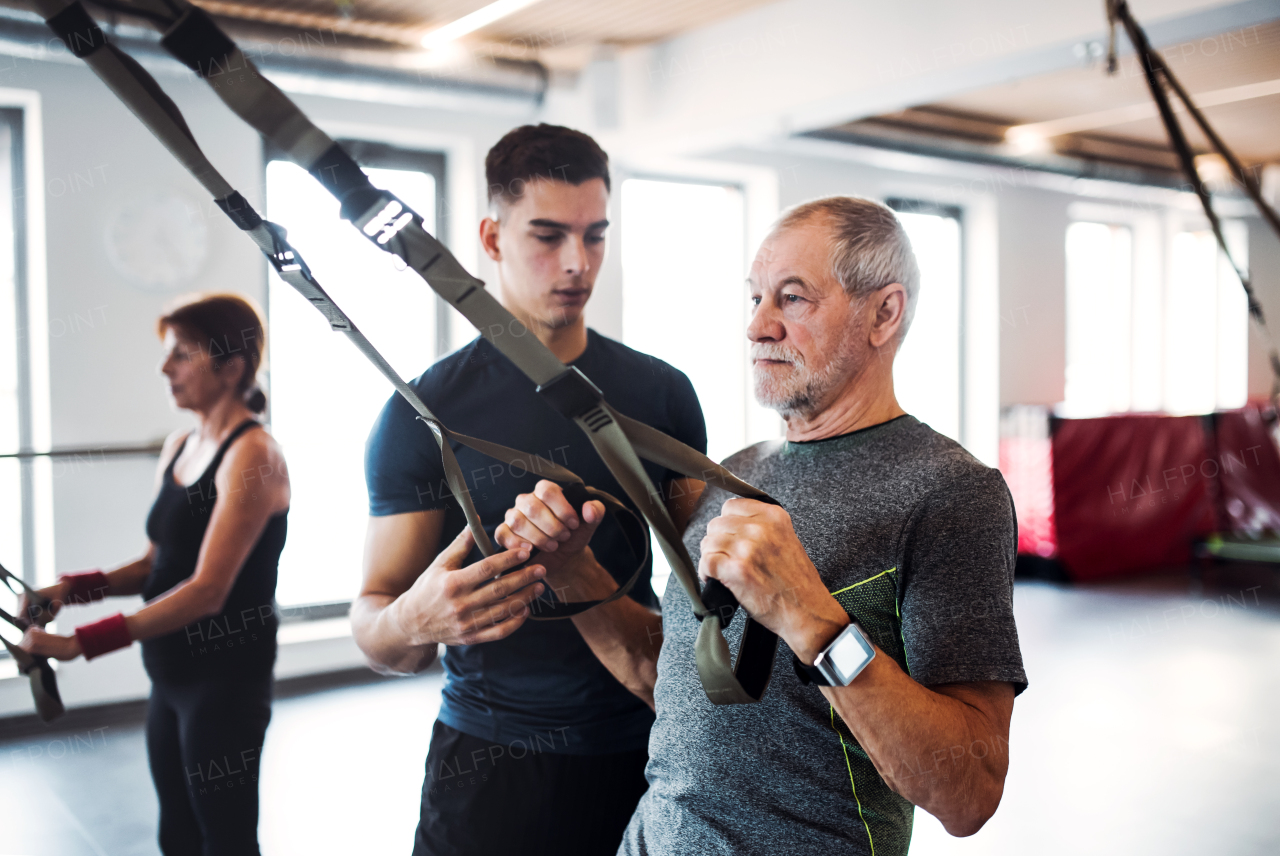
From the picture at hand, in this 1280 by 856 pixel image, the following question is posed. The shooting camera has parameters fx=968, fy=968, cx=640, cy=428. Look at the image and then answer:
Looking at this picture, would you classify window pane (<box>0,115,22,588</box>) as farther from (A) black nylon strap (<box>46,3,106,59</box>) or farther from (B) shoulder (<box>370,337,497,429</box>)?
(A) black nylon strap (<box>46,3,106,59</box>)

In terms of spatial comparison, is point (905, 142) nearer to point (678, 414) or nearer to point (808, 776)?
point (678, 414)

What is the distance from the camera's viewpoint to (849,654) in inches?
36.9

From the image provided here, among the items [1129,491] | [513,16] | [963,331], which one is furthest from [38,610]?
[963,331]

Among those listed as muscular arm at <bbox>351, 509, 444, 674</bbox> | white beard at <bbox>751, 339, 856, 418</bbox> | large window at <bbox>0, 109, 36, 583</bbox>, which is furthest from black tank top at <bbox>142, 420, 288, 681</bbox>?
large window at <bbox>0, 109, 36, 583</bbox>

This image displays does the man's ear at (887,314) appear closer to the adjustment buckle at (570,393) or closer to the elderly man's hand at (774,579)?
Result: the elderly man's hand at (774,579)

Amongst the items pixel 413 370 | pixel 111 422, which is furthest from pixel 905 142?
pixel 111 422

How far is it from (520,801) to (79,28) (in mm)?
1232

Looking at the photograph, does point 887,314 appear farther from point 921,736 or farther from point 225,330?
point 225,330

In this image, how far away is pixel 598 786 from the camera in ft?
5.04

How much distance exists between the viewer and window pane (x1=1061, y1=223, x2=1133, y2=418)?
9312mm

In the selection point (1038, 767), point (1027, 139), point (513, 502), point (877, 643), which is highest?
point (1027, 139)

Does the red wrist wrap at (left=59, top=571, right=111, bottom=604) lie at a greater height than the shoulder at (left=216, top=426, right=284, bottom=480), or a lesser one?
lesser

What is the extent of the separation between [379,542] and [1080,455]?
6.87 metres

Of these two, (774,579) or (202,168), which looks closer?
(202,168)
